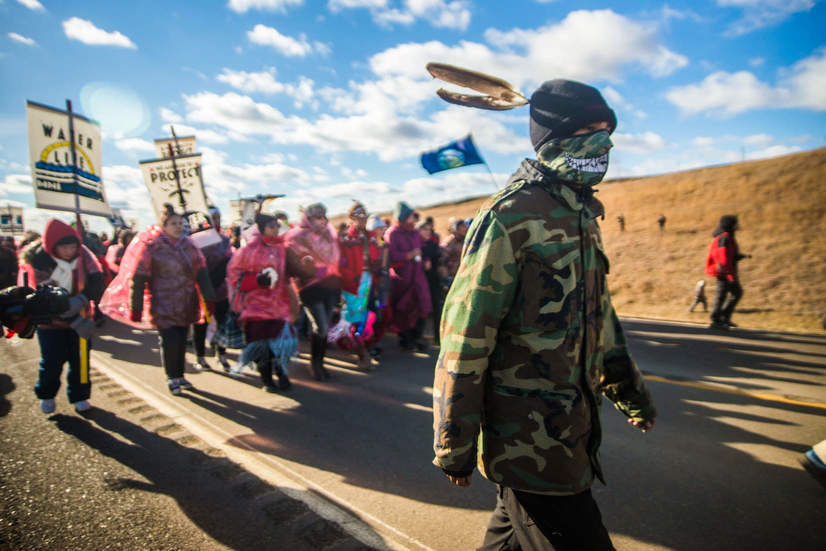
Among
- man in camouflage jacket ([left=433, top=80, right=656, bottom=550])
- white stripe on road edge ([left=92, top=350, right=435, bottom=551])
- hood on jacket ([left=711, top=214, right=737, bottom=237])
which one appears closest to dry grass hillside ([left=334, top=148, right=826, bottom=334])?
hood on jacket ([left=711, top=214, right=737, bottom=237])

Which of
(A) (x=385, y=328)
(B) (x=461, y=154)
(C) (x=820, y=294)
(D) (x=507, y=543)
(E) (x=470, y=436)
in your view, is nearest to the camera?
(E) (x=470, y=436)

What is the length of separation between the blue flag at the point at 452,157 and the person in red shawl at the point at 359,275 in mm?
1244

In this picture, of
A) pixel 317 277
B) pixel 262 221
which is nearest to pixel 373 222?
pixel 317 277

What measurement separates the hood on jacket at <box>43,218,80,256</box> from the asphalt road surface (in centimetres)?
169

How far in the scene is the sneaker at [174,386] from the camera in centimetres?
504

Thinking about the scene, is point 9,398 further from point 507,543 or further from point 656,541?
point 656,541

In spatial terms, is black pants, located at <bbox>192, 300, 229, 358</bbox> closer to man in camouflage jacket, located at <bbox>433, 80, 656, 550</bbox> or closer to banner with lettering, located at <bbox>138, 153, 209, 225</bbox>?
banner with lettering, located at <bbox>138, 153, 209, 225</bbox>

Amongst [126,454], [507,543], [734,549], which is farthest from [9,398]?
[734,549]

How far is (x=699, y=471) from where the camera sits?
10.2 ft

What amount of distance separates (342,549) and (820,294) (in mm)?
14207

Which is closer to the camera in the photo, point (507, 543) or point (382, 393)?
point (507, 543)

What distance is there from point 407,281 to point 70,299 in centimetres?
445

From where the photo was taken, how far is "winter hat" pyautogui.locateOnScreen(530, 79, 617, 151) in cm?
165

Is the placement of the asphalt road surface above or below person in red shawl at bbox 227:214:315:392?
below
